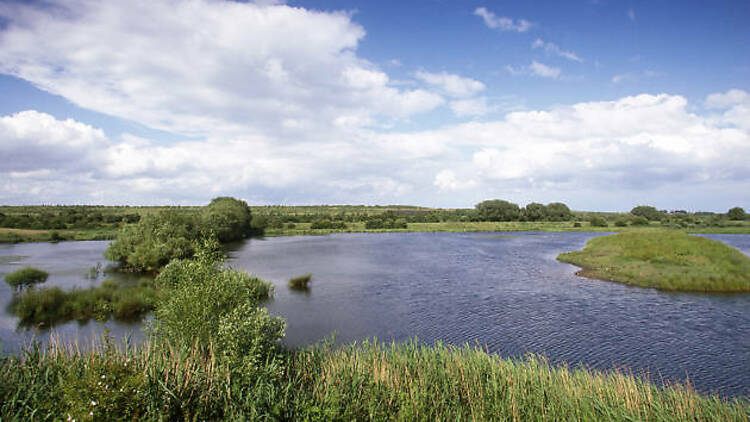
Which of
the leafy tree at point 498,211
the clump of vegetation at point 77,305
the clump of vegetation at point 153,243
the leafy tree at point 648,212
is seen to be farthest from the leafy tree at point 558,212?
the clump of vegetation at point 77,305

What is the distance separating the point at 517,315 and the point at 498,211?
110m

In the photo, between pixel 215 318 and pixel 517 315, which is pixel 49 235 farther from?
pixel 517 315

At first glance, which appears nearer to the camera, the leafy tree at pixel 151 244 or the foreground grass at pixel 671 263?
the foreground grass at pixel 671 263

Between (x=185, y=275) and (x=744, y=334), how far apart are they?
88.1ft

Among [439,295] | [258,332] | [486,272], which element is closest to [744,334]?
[439,295]

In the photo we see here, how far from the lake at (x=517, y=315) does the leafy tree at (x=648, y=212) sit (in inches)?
3829

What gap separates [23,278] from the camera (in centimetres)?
2800

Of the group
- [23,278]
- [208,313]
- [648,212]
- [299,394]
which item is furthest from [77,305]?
[648,212]

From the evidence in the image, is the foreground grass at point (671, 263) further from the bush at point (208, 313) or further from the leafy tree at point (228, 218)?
the leafy tree at point (228, 218)

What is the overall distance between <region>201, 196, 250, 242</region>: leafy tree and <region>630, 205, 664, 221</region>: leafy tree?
112 meters

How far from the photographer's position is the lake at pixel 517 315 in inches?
698

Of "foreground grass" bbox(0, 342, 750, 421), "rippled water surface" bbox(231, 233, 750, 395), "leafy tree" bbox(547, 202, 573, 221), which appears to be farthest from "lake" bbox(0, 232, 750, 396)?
"leafy tree" bbox(547, 202, 573, 221)

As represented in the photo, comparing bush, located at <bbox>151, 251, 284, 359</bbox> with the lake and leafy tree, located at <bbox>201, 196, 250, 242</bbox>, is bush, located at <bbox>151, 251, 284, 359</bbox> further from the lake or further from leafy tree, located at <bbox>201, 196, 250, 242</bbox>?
leafy tree, located at <bbox>201, 196, 250, 242</bbox>

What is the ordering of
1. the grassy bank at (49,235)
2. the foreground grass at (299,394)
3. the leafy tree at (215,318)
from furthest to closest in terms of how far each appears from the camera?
the grassy bank at (49,235) < the leafy tree at (215,318) < the foreground grass at (299,394)
